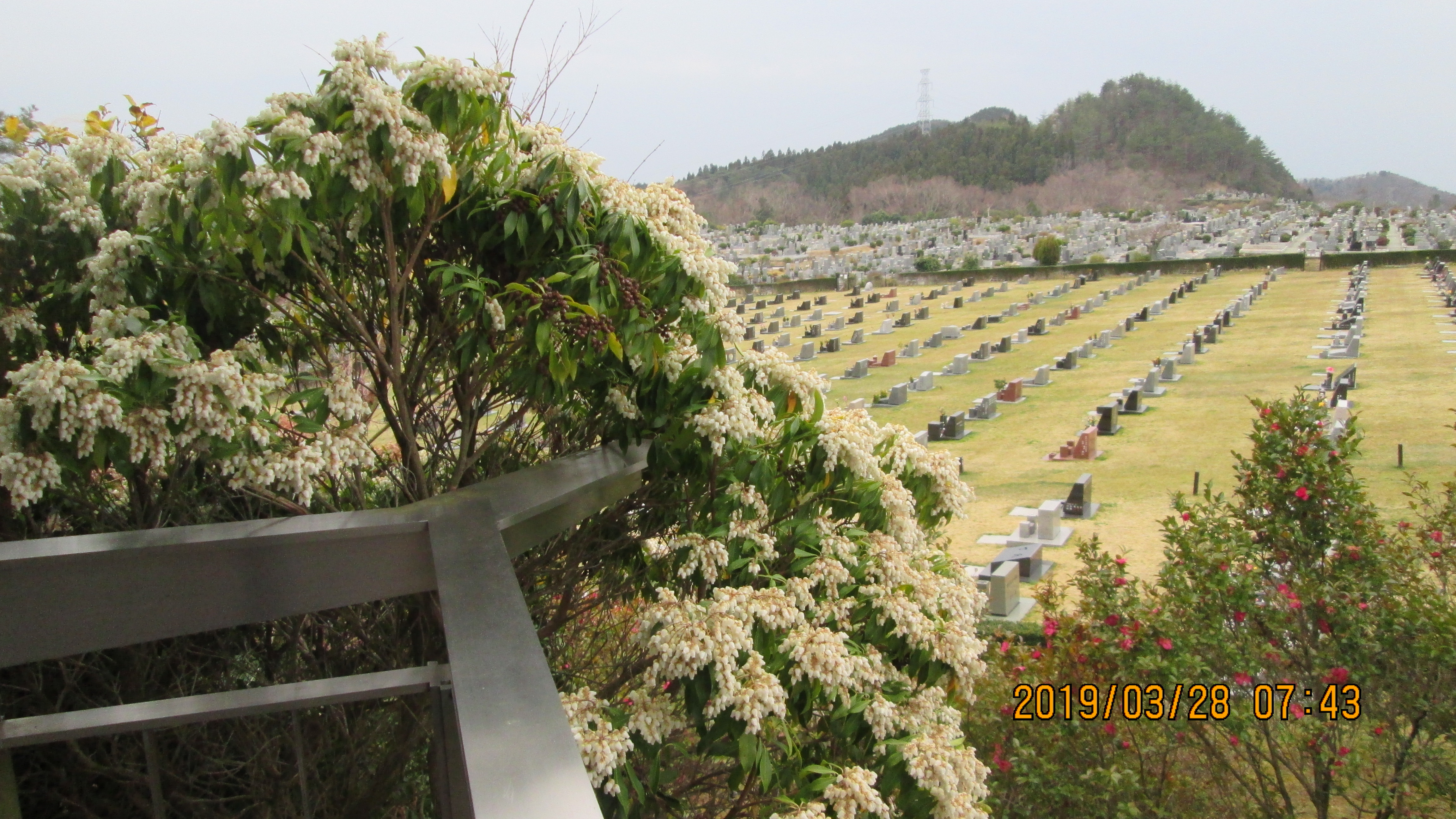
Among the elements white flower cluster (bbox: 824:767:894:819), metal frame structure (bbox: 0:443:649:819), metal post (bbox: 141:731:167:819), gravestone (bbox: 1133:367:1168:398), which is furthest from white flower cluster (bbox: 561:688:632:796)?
gravestone (bbox: 1133:367:1168:398)

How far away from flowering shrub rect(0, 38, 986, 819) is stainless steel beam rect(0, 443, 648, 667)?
24 centimetres

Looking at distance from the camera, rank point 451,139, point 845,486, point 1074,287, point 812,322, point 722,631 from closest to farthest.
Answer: point 722,631
point 451,139
point 845,486
point 812,322
point 1074,287

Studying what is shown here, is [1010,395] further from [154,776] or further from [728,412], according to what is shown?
[154,776]

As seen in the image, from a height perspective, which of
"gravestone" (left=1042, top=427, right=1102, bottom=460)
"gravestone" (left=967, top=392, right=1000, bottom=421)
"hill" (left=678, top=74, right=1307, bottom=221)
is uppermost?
"hill" (left=678, top=74, right=1307, bottom=221)

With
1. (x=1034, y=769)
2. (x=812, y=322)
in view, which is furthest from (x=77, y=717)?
(x=812, y=322)

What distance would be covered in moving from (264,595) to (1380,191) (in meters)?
135

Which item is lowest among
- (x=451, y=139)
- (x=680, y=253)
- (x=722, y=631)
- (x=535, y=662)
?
(x=722, y=631)

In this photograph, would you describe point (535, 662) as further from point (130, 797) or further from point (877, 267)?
point (877, 267)

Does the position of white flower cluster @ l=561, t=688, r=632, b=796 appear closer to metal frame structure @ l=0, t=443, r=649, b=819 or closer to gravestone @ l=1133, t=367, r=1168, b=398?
metal frame structure @ l=0, t=443, r=649, b=819

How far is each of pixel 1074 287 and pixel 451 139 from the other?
121 ft

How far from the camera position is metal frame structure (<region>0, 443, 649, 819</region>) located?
1596 millimetres

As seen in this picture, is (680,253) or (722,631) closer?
(722,631)

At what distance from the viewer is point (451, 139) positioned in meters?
2.52

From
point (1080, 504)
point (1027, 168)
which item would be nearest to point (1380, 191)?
point (1027, 168)
